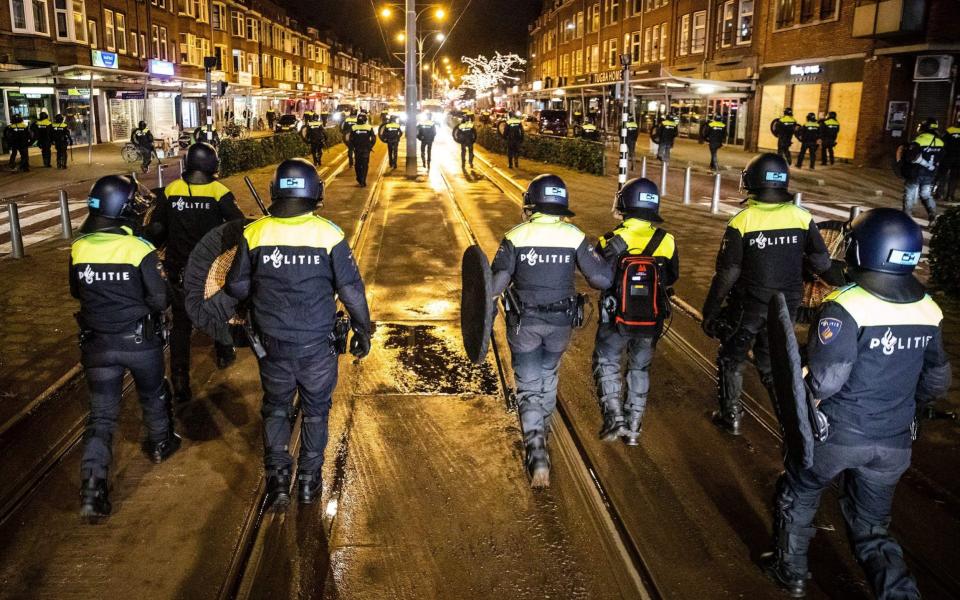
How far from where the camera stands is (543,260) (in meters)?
4.68

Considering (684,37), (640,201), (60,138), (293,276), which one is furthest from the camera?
(684,37)

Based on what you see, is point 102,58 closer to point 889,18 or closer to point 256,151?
point 256,151

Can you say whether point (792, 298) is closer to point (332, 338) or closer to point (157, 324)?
point (332, 338)

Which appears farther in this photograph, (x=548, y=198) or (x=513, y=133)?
(x=513, y=133)

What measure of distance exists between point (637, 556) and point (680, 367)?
10.7 ft

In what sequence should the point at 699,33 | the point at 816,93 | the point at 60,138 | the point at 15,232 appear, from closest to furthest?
the point at 15,232, the point at 60,138, the point at 816,93, the point at 699,33

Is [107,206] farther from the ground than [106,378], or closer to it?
farther from the ground

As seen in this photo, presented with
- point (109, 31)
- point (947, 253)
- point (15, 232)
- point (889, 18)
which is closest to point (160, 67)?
point (109, 31)

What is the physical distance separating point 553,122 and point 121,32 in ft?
75.2

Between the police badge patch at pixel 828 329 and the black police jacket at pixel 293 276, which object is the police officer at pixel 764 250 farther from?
the black police jacket at pixel 293 276

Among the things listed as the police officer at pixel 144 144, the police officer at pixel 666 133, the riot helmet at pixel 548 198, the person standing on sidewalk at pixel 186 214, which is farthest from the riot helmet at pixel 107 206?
the police officer at pixel 144 144

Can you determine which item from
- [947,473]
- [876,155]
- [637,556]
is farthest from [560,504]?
[876,155]

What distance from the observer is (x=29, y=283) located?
31.8 ft

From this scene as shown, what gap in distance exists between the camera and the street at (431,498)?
3.77 m
